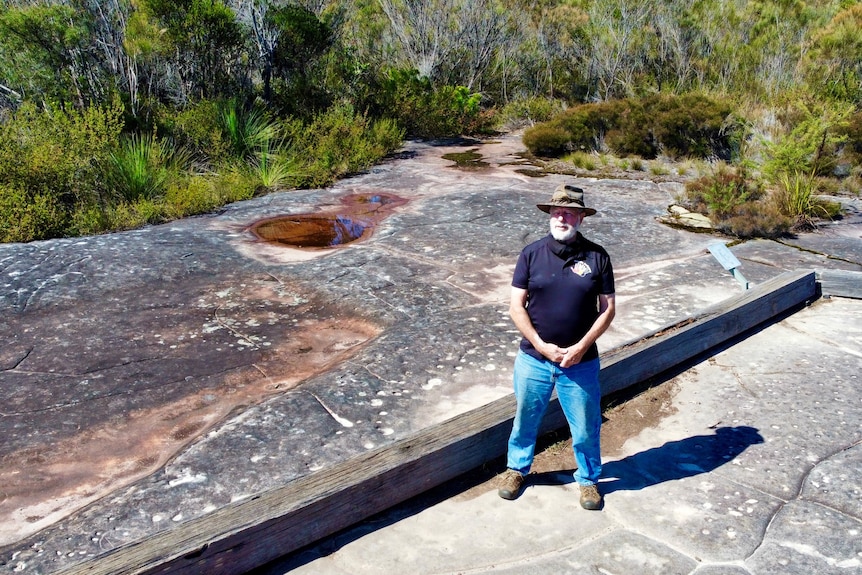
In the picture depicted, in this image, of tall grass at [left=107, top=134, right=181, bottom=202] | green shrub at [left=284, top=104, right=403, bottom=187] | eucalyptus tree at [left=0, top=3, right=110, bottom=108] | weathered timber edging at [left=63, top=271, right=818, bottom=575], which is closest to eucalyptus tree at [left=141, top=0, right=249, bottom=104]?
eucalyptus tree at [left=0, top=3, right=110, bottom=108]

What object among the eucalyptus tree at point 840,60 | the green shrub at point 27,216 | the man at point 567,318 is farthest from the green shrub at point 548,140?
the man at point 567,318

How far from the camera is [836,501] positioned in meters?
3.52

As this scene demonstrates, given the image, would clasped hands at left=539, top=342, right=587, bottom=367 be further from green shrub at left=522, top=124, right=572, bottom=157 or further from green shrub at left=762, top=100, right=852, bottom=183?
green shrub at left=522, top=124, right=572, bottom=157

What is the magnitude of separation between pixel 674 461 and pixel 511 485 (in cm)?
100

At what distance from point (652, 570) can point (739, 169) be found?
830 cm

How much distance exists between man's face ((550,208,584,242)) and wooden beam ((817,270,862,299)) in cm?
415

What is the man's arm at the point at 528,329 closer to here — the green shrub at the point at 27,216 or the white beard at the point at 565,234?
the white beard at the point at 565,234

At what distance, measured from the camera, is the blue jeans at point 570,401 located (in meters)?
3.44

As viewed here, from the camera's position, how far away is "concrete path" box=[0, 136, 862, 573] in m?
3.64

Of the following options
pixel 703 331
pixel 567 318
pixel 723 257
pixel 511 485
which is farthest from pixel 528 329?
pixel 723 257

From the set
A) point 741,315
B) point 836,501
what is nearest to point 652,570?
point 836,501

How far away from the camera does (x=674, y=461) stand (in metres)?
4.00

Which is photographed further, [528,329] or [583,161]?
[583,161]

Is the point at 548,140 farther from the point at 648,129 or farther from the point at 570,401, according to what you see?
the point at 570,401
